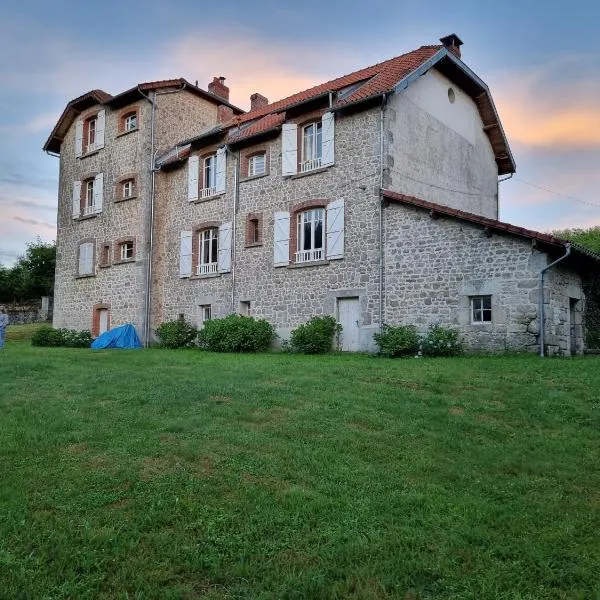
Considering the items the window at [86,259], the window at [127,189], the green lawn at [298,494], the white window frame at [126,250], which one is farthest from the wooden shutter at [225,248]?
the green lawn at [298,494]

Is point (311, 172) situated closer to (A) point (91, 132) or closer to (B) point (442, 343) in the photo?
(B) point (442, 343)

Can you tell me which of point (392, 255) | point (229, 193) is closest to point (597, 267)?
point (392, 255)

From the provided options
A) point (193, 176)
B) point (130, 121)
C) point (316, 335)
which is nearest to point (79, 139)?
point (130, 121)

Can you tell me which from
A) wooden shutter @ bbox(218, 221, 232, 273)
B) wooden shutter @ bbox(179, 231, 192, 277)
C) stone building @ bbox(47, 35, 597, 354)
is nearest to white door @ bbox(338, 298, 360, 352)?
stone building @ bbox(47, 35, 597, 354)

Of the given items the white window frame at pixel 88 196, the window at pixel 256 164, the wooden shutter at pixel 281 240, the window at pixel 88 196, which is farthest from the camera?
the window at pixel 88 196

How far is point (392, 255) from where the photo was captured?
14305 millimetres

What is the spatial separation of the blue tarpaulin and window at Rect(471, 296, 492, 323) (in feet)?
40.9

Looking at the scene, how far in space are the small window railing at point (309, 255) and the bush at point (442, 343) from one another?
4.34m

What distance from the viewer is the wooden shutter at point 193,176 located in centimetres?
1981

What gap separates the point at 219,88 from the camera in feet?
80.1

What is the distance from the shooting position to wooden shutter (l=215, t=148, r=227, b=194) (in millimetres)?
18864

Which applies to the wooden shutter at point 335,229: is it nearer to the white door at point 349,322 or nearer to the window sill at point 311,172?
the window sill at point 311,172

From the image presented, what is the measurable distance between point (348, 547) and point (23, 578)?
1.84 meters

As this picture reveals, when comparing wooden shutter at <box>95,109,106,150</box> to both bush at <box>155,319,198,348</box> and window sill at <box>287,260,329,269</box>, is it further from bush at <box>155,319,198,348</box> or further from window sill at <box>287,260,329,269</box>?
window sill at <box>287,260,329,269</box>
